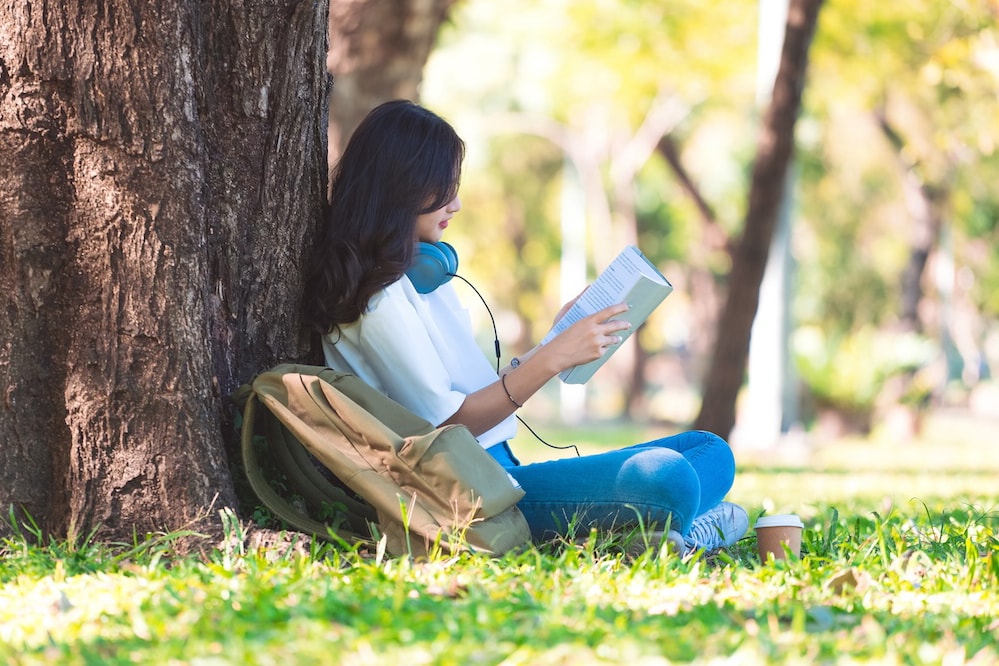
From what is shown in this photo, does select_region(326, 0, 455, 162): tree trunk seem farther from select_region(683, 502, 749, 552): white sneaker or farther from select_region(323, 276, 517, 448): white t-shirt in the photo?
select_region(683, 502, 749, 552): white sneaker

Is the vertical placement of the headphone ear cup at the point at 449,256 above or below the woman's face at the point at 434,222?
below

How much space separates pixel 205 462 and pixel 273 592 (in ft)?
2.51

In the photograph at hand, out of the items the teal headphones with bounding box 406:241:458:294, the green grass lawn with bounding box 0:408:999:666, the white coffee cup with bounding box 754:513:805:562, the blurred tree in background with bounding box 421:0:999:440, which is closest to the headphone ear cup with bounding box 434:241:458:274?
the teal headphones with bounding box 406:241:458:294

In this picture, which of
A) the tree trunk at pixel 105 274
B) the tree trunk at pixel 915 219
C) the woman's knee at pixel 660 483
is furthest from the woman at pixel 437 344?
the tree trunk at pixel 915 219

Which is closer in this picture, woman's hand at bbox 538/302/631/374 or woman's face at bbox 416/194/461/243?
woman's hand at bbox 538/302/631/374

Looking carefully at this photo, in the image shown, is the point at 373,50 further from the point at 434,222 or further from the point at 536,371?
the point at 536,371

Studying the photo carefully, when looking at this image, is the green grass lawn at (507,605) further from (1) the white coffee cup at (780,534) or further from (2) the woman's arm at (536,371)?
(2) the woman's arm at (536,371)

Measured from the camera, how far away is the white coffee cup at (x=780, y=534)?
363 cm

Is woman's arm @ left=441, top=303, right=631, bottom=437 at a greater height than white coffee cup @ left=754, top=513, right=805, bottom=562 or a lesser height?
greater

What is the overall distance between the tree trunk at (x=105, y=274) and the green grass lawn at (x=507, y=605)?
20cm

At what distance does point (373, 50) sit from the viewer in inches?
323

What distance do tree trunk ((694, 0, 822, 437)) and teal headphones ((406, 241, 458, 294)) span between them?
579cm

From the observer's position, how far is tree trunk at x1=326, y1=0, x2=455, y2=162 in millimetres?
8062

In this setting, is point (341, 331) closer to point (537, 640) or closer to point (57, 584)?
point (57, 584)
